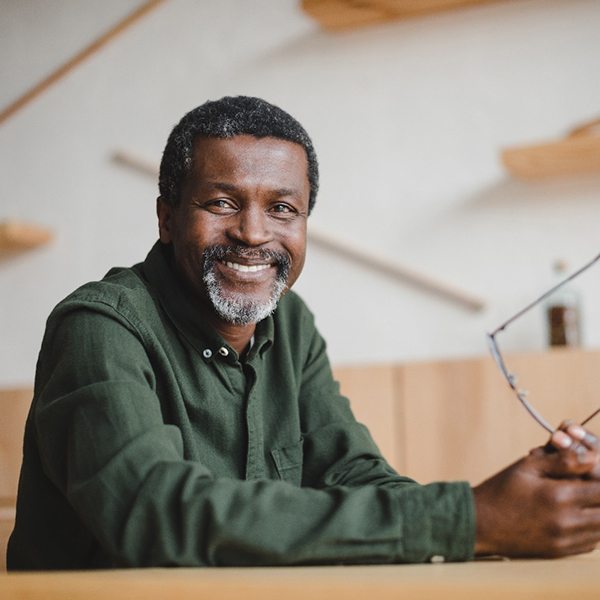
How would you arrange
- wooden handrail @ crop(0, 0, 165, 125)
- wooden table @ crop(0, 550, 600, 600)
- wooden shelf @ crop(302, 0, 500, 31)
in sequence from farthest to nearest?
wooden handrail @ crop(0, 0, 165, 125), wooden shelf @ crop(302, 0, 500, 31), wooden table @ crop(0, 550, 600, 600)

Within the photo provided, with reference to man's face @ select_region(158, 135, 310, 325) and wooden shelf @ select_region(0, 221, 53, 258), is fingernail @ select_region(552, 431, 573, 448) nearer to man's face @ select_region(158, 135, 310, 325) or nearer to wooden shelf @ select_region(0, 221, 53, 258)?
man's face @ select_region(158, 135, 310, 325)

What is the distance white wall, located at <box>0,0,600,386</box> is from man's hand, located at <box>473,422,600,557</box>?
5.36 ft

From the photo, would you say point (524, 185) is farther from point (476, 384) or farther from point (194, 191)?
point (194, 191)

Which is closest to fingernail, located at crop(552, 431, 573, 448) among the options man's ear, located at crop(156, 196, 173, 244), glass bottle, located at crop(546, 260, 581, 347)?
man's ear, located at crop(156, 196, 173, 244)

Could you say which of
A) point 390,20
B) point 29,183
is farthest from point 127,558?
point 29,183

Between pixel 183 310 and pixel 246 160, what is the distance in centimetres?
23

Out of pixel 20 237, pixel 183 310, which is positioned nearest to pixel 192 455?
pixel 183 310

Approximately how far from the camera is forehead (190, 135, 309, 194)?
127 centimetres

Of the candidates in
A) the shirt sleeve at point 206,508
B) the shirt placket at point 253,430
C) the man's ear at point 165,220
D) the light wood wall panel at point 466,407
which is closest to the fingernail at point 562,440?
the shirt sleeve at point 206,508

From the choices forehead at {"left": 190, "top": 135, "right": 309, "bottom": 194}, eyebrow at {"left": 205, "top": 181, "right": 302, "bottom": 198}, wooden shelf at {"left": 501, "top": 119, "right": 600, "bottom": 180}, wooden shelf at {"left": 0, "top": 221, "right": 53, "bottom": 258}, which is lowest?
eyebrow at {"left": 205, "top": 181, "right": 302, "bottom": 198}

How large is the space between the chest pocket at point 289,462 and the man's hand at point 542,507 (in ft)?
1.62

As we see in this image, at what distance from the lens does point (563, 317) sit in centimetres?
240

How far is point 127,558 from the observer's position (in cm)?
89

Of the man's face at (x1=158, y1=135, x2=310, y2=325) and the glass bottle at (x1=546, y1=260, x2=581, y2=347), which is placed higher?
the man's face at (x1=158, y1=135, x2=310, y2=325)
